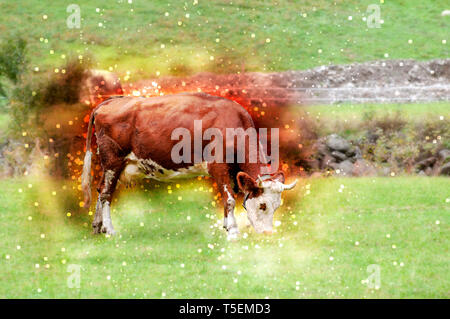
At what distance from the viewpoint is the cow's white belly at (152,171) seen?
14086mm

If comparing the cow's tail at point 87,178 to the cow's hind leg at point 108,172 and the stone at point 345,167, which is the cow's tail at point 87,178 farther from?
the stone at point 345,167

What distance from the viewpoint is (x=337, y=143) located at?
1098 inches

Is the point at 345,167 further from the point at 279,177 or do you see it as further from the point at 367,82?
the point at 367,82

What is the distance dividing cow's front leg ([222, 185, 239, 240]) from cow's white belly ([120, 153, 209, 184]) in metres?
0.67

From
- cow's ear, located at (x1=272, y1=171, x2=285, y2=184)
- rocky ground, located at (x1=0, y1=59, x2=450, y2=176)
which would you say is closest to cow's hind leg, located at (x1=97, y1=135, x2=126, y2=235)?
cow's ear, located at (x1=272, y1=171, x2=285, y2=184)

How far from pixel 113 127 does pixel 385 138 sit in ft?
56.5

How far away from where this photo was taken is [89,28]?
46469mm

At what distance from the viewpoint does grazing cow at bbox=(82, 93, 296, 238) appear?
1334cm

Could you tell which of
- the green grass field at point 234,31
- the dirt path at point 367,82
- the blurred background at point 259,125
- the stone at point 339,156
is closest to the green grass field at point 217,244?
the blurred background at point 259,125

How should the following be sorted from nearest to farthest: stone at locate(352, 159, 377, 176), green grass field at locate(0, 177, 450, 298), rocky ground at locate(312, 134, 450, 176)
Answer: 1. green grass field at locate(0, 177, 450, 298)
2. stone at locate(352, 159, 377, 176)
3. rocky ground at locate(312, 134, 450, 176)

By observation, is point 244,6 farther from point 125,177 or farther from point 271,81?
point 125,177

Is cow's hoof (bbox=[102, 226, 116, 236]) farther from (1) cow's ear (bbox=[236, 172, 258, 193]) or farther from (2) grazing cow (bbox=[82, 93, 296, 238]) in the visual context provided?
(1) cow's ear (bbox=[236, 172, 258, 193])

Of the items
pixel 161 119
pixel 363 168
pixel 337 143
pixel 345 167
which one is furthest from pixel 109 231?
pixel 337 143

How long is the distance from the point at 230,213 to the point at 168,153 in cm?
164
